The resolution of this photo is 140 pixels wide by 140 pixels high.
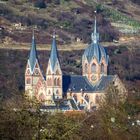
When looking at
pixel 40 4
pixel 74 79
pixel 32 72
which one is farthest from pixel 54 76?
pixel 40 4

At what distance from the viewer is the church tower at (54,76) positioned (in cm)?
8794

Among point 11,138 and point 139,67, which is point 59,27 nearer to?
point 139,67

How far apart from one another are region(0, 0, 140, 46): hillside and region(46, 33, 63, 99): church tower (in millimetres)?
Result: 33145

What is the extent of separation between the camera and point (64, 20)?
5512 inches

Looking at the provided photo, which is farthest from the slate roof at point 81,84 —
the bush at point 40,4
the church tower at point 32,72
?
the bush at point 40,4

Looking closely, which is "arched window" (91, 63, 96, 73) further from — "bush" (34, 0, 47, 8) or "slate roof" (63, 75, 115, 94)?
"bush" (34, 0, 47, 8)

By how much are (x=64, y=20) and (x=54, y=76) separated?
170ft

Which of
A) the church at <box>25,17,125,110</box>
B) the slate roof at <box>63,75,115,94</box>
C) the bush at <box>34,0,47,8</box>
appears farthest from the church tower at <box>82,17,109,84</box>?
the bush at <box>34,0,47,8</box>

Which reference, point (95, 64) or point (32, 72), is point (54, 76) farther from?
point (95, 64)

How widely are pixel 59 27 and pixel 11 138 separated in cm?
10212

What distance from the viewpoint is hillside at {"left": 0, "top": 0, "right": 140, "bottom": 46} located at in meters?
128

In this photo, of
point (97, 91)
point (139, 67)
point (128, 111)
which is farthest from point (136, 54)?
point (128, 111)

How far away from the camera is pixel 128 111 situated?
47531 millimetres

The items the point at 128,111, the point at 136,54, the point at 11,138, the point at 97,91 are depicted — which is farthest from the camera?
the point at 136,54
